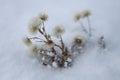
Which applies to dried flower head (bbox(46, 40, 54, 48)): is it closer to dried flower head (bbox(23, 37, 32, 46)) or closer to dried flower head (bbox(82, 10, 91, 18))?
dried flower head (bbox(23, 37, 32, 46))

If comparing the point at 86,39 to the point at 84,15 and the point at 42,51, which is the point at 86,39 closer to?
the point at 84,15

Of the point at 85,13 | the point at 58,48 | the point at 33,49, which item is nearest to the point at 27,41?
the point at 33,49

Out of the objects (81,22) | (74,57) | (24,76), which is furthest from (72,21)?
(24,76)

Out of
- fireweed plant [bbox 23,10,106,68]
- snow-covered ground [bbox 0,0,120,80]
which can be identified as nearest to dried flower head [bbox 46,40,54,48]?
fireweed plant [bbox 23,10,106,68]

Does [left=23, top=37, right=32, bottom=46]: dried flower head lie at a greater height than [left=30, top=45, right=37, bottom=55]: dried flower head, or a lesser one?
greater

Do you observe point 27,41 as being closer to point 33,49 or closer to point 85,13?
point 33,49

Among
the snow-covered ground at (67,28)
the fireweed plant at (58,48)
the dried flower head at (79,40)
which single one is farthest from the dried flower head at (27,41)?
the dried flower head at (79,40)

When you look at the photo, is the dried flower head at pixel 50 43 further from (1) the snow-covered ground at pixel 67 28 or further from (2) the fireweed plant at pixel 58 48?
(1) the snow-covered ground at pixel 67 28

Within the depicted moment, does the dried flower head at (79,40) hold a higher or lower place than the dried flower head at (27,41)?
lower

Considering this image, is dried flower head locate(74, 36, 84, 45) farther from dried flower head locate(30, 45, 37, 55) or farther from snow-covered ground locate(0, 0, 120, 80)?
dried flower head locate(30, 45, 37, 55)
